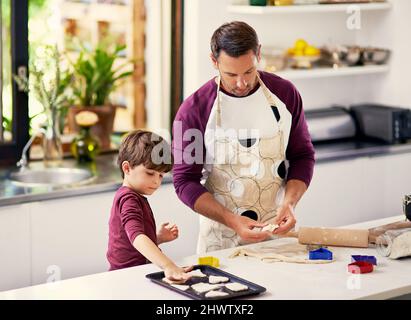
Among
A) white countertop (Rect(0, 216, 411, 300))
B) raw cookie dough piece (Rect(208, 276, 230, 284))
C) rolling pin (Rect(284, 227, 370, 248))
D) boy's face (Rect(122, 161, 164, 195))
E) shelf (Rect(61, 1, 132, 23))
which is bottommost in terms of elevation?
white countertop (Rect(0, 216, 411, 300))

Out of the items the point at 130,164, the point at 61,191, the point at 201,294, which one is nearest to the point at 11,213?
A: the point at 61,191

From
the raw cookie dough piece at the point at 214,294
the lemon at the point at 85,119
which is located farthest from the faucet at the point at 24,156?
the raw cookie dough piece at the point at 214,294

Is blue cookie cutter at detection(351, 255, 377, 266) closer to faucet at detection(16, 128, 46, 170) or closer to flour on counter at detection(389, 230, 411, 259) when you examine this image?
flour on counter at detection(389, 230, 411, 259)

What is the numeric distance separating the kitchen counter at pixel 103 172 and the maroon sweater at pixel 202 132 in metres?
0.95

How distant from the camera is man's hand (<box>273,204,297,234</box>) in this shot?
10.6ft

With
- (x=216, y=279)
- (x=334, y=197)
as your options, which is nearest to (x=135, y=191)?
(x=216, y=279)

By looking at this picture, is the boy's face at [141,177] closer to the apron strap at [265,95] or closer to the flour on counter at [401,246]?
the apron strap at [265,95]

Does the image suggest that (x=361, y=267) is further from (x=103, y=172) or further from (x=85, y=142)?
(x=85, y=142)

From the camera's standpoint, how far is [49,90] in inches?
186

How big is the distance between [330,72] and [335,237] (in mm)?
2196

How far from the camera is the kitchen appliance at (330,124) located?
208 inches

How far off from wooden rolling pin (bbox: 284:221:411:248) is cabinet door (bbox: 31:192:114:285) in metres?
1.27

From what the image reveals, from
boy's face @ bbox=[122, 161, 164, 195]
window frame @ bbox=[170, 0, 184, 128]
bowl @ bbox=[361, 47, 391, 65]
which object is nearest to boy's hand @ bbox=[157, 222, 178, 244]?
boy's face @ bbox=[122, 161, 164, 195]

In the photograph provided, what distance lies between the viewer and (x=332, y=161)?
511 centimetres
